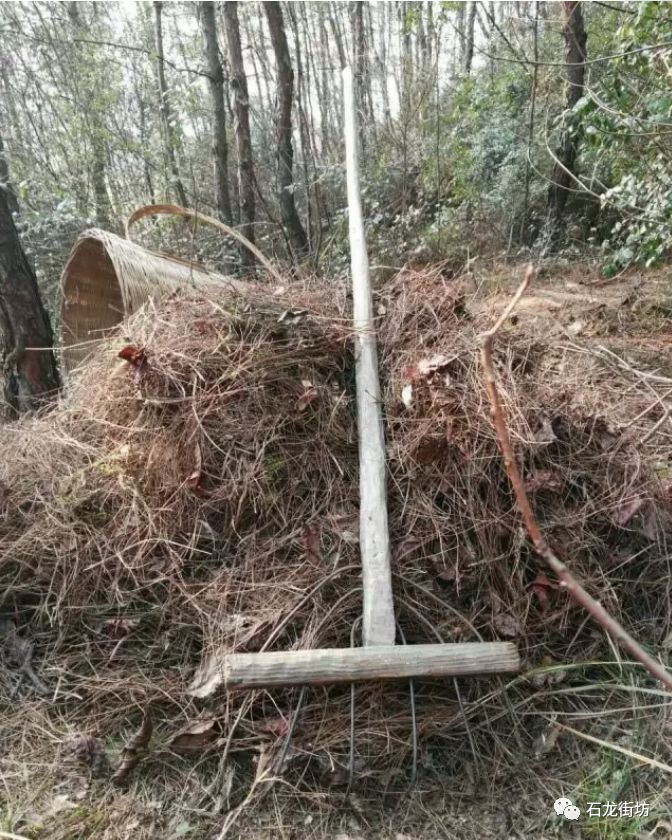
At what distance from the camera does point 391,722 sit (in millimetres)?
1862

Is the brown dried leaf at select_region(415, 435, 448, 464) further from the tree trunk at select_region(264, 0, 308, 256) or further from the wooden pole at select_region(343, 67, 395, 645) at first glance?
the tree trunk at select_region(264, 0, 308, 256)

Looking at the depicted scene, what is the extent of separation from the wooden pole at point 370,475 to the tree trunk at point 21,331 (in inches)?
69.7

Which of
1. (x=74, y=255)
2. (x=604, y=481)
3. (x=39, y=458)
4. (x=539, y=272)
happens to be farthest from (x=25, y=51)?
(x=604, y=481)

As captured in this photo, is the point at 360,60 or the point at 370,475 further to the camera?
the point at 360,60

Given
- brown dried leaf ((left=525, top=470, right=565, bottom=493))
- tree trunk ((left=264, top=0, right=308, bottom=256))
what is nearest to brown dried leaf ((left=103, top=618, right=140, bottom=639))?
brown dried leaf ((left=525, top=470, right=565, bottom=493))

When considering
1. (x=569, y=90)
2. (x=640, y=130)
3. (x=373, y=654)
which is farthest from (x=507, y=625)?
(x=569, y=90)

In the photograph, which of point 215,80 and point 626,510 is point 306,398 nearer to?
point 626,510

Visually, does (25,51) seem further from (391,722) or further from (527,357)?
(391,722)

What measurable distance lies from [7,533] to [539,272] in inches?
208

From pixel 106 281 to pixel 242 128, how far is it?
2.86 meters

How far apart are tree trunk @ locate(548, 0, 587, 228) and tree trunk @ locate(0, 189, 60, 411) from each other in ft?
14.7

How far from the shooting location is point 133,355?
238 cm

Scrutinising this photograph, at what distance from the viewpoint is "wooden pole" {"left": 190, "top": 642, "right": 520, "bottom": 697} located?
1.74 meters

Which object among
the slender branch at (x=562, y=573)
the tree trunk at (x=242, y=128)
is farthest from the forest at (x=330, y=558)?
the tree trunk at (x=242, y=128)
